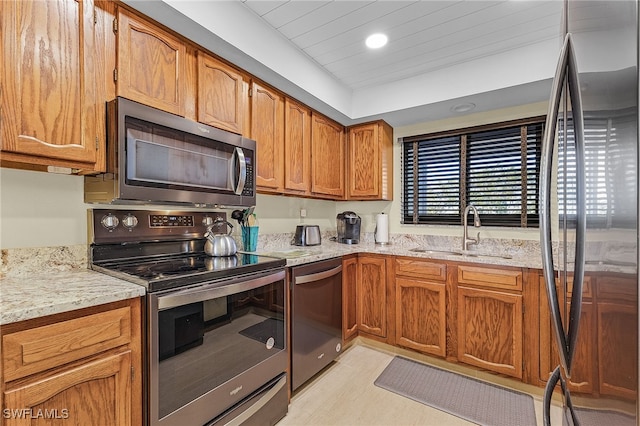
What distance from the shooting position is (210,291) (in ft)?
4.47

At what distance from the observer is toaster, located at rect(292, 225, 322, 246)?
2.77 metres

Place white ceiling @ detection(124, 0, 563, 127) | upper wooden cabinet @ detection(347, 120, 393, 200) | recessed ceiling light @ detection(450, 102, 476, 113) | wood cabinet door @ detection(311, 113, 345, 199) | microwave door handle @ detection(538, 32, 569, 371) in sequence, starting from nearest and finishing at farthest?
microwave door handle @ detection(538, 32, 569, 371) → white ceiling @ detection(124, 0, 563, 127) → recessed ceiling light @ detection(450, 102, 476, 113) → wood cabinet door @ detection(311, 113, 345, 199) → upper wooden cabinet @ detection(347, 120, 393, 200)

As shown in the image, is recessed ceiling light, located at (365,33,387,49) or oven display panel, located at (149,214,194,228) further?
recessed ceiling light, located at (365,33,387,49)

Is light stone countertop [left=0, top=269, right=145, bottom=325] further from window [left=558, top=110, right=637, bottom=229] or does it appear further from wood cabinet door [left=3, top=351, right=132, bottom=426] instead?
window [left=558, top=110, right=637, bottom=229]

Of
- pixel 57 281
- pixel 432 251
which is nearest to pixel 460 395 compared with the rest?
pixel 432 251

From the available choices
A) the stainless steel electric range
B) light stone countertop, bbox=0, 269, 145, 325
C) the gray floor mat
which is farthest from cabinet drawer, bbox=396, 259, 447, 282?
light stone countertop, bbox=0, 269, 145, 325

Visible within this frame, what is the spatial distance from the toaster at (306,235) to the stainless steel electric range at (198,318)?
95 cm

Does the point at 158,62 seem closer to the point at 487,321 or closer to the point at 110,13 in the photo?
the point at 110,13

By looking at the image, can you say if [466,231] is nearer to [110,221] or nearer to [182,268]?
[182,268]

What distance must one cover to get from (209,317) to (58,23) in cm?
140

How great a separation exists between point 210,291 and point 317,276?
0.90m

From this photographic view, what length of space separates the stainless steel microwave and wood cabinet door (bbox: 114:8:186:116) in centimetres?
13

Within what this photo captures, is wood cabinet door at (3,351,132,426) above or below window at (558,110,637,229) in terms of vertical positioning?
below

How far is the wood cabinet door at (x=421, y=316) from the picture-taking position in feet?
7.55
